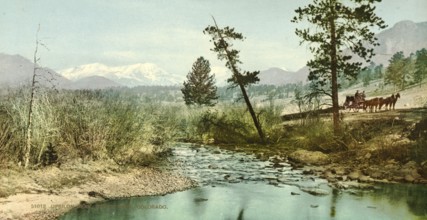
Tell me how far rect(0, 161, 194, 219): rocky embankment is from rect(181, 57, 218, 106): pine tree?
32.4 metres

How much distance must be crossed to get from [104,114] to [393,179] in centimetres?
1008

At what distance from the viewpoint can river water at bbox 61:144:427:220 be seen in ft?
34.4

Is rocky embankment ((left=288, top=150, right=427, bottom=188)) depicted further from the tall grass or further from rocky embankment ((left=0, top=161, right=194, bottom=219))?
the tall grass

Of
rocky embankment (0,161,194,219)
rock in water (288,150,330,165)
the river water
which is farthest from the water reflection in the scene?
rock in water (288,150,330,165)

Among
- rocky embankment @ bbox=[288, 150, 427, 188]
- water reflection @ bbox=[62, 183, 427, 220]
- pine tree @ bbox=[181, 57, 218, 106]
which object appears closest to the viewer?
water reflection @ bbox=[62, 183, 427, 220]

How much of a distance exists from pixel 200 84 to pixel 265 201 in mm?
35611

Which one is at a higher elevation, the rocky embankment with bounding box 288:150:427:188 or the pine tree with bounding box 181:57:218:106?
the pine tree with bounding box 181:57:218:106

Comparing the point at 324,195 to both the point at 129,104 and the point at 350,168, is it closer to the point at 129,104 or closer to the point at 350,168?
the point at 350,168

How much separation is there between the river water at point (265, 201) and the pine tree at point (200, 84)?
31151mm

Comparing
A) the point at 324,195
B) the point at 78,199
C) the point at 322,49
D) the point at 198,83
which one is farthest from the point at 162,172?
the point at 198,83

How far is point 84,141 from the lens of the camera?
14.1 metres

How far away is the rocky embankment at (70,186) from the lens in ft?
32.2

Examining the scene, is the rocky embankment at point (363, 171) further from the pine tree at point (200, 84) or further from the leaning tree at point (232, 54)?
the pine tree at point (200, 84)

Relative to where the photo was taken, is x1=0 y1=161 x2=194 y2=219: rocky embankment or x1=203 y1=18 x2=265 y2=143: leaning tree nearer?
x1=0 y1=161 x2=194 y2=219: rocky embankment
